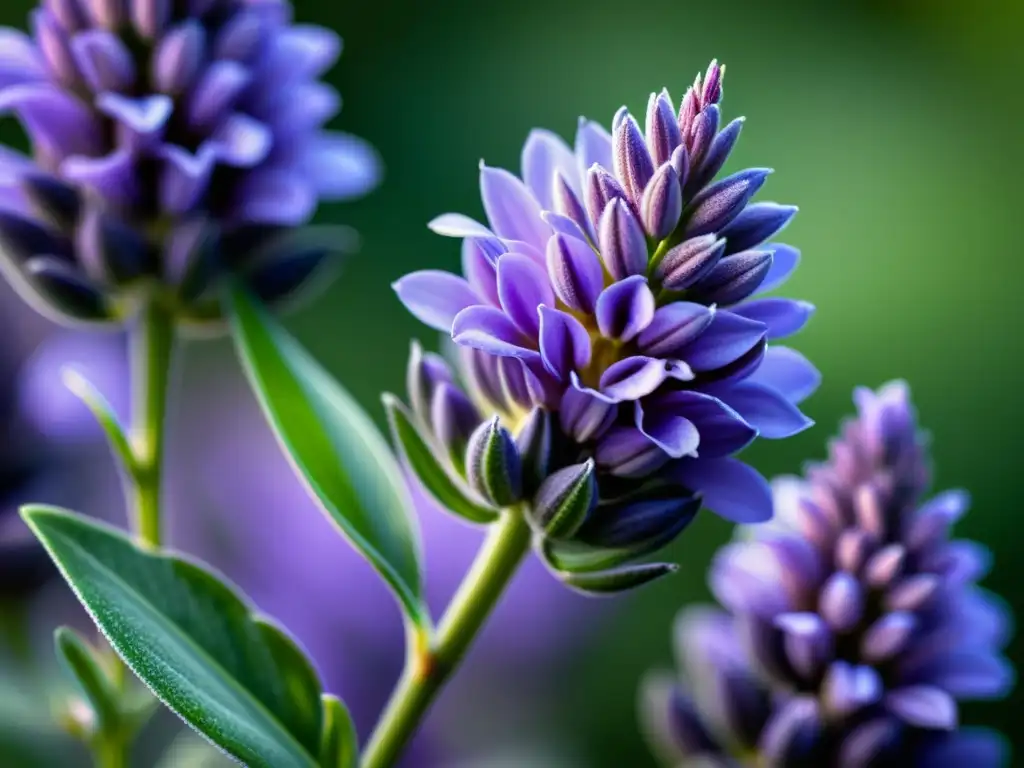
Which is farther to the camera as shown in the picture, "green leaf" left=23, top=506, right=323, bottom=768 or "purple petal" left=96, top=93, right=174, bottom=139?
"purple petal" left=96, top=93, right=174, bottom=139

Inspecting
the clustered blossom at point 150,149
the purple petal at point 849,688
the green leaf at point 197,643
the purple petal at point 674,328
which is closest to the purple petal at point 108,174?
the clustered blossom at point 150,149

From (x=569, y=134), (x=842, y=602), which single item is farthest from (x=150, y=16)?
(x=569, y=134)

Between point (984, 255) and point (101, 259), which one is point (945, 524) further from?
point (984, 255)

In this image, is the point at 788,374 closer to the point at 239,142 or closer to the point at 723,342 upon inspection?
the point at 723,342

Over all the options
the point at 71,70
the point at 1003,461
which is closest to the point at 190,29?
the point at 71,70

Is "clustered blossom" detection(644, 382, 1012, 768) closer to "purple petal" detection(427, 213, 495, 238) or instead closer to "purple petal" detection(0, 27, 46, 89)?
"purple petal" detection(427, 213, 495, 238)

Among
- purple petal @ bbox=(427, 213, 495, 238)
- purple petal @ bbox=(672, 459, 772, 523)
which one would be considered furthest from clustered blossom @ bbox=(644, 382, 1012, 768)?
purple petal @ bbox=(427, 213, 495, 238)

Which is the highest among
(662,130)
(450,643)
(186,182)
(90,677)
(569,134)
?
(569,134)
